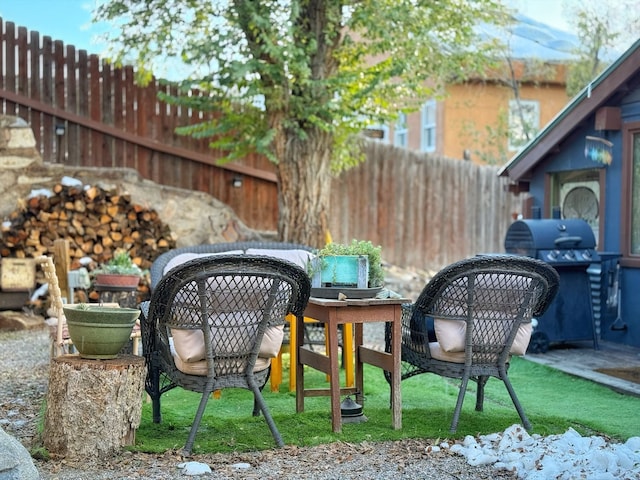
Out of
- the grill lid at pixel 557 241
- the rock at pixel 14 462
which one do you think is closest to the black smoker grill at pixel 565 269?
the grill lid at pixel 557 241

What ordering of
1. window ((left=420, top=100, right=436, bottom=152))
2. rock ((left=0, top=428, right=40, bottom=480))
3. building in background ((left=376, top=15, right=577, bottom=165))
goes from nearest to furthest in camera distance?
rock ((left=0, top=428, right=40, bottom=480)), building in background ((left=376, top=15, right=577, bottom=165)), window ((left=420, top=100, right=436, bottom=152))

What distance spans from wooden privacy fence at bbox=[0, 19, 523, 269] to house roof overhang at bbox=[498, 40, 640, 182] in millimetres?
2910

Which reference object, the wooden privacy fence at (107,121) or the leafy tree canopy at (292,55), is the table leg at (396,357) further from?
the wooden privacy fence at (107,121)

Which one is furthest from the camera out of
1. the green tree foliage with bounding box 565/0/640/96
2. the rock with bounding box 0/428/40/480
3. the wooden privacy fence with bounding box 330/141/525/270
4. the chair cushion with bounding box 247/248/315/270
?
the green tree foliage with bounding box 565/0/640/96

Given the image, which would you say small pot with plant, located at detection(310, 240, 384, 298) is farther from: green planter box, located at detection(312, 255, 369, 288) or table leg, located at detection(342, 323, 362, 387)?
table leg, located at detection(342, 323, 362, 387)

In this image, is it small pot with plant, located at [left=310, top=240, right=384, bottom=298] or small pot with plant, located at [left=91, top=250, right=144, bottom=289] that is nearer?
small pot with plant, located at [left=310, top=240, right=384, bottom=298]

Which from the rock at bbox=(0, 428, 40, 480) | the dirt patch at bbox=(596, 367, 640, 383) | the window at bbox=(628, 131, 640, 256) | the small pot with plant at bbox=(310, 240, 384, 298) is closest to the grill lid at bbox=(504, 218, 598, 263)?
the window at bbox=(628, 131, 640, 256)

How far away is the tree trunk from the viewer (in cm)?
954

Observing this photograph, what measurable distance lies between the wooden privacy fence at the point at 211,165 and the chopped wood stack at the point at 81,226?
1232mm

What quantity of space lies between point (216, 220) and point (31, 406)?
5304 millimetres

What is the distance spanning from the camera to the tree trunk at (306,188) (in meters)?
9.54

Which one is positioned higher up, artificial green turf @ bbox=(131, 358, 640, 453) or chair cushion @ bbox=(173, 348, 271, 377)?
chair cushion @ bbox=(173, 348, 271, 377)

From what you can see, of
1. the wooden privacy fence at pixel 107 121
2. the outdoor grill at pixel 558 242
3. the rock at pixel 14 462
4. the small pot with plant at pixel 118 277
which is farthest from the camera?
the wooden privacy fence at pixel 107 121

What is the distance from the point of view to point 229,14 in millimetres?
9273
